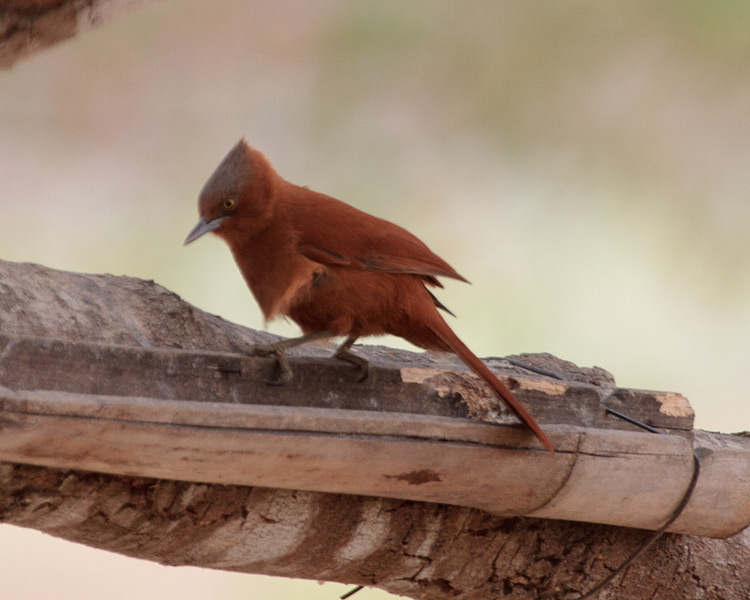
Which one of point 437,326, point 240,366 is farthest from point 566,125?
point 240,366

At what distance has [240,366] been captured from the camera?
176 cm

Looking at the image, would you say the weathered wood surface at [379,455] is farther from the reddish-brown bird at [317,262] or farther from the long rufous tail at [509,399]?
the reddish-brown bird at [317,262]

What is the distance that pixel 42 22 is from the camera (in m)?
2.32

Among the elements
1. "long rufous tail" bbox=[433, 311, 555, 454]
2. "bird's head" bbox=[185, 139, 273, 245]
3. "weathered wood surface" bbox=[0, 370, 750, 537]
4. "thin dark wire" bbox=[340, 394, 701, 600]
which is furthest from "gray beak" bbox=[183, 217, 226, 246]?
"thin dark wire" bbox=[340, 394, 701, 600]

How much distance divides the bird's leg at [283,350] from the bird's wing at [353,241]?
16cm

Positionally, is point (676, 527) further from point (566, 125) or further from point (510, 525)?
point (566, 125)

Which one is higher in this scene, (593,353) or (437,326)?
(437,326)

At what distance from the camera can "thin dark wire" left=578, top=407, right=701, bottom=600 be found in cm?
223

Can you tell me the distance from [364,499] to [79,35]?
51.0 inches

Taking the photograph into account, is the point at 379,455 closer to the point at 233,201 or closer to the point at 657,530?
the point at 233,201

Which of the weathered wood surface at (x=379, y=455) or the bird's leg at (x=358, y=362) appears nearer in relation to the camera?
the weathered wood surface at (x=379, y=455)

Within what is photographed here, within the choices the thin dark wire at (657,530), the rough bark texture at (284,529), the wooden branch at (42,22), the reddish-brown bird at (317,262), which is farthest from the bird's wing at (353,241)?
the wooden branch at (42,22)

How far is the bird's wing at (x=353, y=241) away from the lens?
2.08 meters

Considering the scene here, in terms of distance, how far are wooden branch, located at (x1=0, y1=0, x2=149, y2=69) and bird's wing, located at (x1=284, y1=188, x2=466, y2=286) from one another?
2.25 ft
